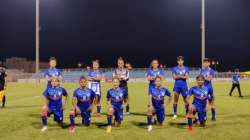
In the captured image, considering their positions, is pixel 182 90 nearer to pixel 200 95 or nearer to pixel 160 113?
pixel 200 95

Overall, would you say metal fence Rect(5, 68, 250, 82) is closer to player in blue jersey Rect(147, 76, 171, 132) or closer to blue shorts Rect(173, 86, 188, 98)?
blue shorts Rect(173, 86, 188, 98)

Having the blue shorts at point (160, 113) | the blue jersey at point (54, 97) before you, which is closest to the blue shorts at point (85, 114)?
the blue jersey at point (54, 97)

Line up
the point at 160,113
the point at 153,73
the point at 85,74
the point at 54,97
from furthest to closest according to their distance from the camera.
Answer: the point at 85,74 → the point at 153,73 → the point at 160,113 → the point at 54,97

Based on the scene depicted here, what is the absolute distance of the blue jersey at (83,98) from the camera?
12.4 meters

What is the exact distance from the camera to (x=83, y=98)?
Result: 12.5 metres

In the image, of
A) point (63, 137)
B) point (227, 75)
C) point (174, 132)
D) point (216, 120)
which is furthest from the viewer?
point (227, 75)

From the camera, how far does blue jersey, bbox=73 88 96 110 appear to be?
40.8ft

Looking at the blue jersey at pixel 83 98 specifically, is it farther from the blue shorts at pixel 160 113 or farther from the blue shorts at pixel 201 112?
the blue shorts at pixel 201 112

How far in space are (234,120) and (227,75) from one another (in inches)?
1593

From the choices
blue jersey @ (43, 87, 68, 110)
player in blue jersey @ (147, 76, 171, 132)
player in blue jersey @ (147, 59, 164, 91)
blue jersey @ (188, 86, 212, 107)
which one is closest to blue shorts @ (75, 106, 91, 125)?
blue jersey @ (43, 87, 68, 110)

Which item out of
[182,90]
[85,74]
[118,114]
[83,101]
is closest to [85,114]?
[83,101]

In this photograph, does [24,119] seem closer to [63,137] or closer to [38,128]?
[38,128]

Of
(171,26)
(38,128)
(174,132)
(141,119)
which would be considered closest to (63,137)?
(38,128)

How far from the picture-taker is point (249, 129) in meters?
12.0
